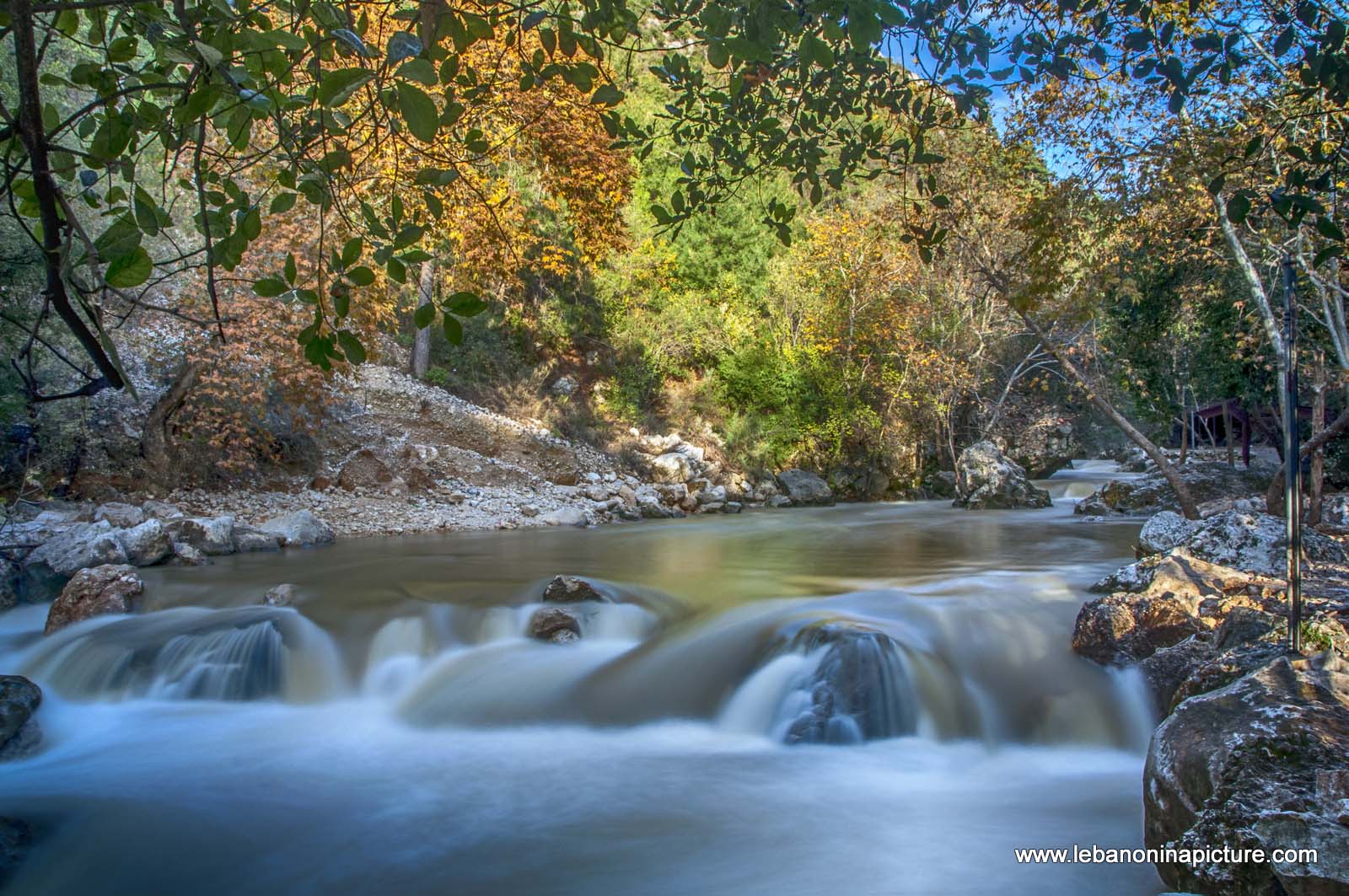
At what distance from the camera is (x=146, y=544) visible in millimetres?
10742

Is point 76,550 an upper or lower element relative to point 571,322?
lower

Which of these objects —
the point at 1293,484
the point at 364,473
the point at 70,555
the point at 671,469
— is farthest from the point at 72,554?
the point at 671,469

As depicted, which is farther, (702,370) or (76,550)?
(702,370)

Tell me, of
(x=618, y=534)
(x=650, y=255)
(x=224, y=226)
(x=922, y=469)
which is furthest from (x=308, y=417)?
(x=922, y=469)

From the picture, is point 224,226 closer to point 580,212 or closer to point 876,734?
point 876,734

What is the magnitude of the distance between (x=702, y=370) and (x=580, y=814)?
20.4m

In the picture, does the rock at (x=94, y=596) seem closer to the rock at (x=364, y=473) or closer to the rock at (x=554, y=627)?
the rock at (x=554, y=627)

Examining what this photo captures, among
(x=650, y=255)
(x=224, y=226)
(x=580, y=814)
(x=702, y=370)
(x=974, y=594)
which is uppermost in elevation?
(x=650, y=255)

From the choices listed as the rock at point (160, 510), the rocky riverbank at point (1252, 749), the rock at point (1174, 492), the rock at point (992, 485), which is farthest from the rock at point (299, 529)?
the rock at point (1174, 492)

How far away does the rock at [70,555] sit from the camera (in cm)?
954

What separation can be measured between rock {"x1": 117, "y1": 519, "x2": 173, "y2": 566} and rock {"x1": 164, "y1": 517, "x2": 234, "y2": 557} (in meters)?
0.42

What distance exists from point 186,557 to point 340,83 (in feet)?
35.6

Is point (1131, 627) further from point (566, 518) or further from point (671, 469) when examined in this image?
point (671, 469)

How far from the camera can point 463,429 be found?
19.4 m
